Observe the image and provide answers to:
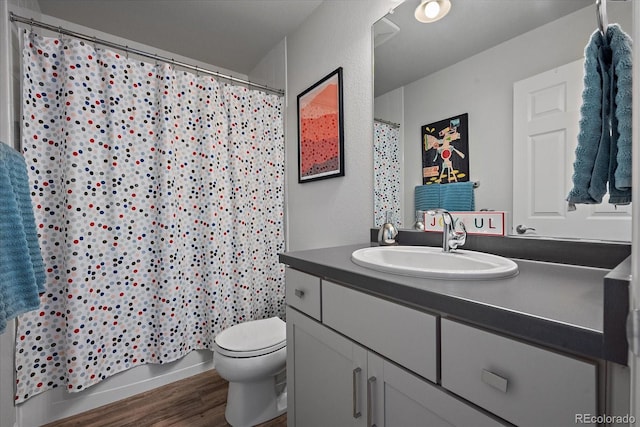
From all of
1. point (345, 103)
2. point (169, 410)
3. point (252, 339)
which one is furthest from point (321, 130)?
point (169, 410)

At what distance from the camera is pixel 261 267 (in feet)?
7.22

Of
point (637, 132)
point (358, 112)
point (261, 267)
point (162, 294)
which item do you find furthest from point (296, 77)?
point (637, 132)

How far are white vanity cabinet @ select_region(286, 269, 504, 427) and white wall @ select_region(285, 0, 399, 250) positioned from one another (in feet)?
2.09

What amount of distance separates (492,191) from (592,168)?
13.8 inches

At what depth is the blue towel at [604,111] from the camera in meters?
0.64

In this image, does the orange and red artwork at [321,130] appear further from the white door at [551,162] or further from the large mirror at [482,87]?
the white door at [551,162]

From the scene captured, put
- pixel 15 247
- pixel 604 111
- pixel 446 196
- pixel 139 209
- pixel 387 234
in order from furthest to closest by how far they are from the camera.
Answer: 1. pixel 139 209
2. pixel 387 234
3. pixel 446 196
4. pixel 15 247
5. pixel 604 111

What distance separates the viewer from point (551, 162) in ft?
2.95

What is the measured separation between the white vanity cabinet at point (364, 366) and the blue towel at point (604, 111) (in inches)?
21.9

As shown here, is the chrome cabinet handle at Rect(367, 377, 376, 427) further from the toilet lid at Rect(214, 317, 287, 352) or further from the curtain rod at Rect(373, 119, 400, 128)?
the curtain rod at Rect(373, 119, 400, 128)

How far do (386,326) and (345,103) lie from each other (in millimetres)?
1327

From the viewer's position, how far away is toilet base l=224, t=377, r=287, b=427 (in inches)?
57.7

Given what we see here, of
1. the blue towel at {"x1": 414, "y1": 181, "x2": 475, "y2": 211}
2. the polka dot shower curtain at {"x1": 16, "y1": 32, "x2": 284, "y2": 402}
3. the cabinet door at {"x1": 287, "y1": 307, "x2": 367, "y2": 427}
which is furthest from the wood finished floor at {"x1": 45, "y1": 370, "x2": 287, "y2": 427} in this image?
the blue towel at {"x1": 414, "y1": 181, "x2": 475, "y2": 211}

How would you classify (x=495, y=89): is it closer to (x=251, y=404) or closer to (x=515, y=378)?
(x=515, y=378)
